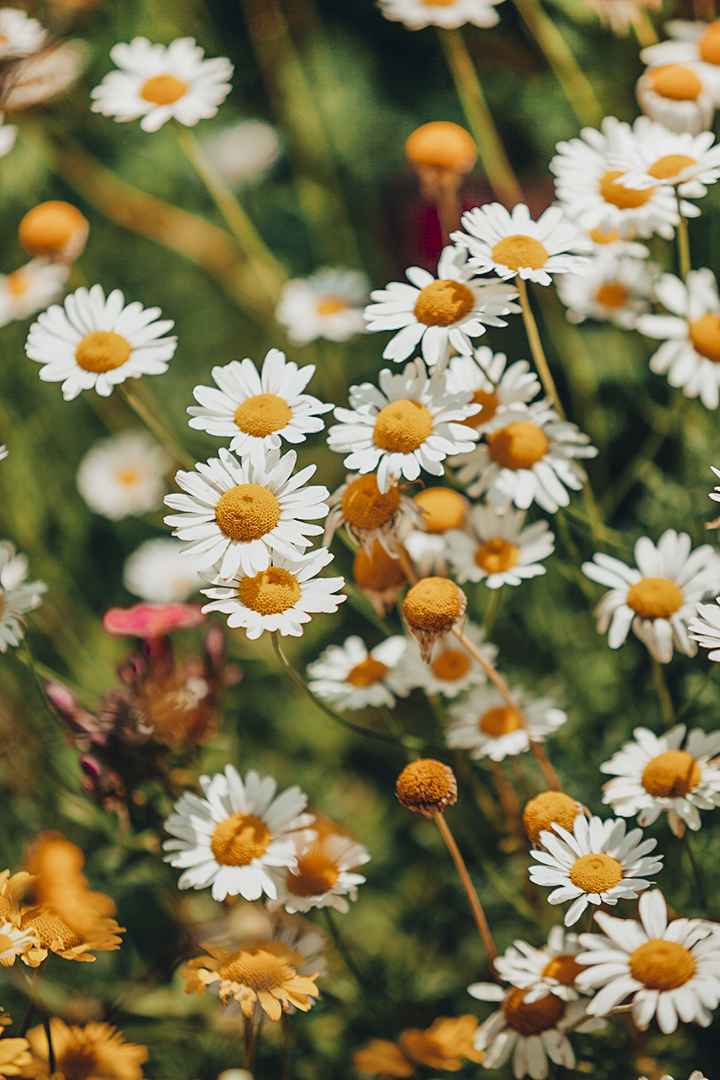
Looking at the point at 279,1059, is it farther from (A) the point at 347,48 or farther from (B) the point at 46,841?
(A) the point at 347,48

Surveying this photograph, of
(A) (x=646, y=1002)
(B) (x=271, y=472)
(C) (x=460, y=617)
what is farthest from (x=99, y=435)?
(A) (x=646, y=1002)

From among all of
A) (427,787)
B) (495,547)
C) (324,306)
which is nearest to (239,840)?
(427,787)

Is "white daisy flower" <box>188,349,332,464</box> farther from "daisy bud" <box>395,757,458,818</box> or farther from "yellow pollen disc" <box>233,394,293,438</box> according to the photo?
"daisy bud" <box>395,757,458,818</box>

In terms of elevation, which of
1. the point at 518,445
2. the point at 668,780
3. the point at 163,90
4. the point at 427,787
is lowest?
the point at 668,780

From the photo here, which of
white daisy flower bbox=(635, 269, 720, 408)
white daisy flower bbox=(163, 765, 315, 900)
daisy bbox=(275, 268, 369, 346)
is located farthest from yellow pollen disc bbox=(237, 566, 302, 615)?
daisy bbox=(275, 268, 369, 346)

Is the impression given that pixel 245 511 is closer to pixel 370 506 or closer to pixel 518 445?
pixel 370 506

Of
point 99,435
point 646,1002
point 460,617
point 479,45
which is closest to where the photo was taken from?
point 646,1002

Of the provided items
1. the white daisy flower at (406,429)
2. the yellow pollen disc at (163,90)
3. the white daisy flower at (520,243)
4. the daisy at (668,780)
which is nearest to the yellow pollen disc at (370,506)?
the white daisy flower at (406,429)
